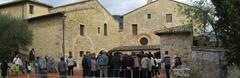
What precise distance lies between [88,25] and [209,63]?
70.2 ft

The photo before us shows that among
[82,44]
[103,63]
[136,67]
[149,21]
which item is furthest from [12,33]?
[136,67]

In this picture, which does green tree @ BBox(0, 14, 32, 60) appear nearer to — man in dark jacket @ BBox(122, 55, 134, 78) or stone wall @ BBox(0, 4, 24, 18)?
stone wall @ BBox(0, 4, 24, 18)

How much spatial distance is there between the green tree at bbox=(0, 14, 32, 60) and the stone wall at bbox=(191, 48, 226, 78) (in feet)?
56.4

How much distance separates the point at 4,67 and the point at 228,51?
9754 mm

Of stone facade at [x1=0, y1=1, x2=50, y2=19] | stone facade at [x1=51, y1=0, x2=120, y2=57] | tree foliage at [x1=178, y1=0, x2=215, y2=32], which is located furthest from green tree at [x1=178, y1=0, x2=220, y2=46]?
stone facade at [x1=0, y1=1, x2=50, y2=19]

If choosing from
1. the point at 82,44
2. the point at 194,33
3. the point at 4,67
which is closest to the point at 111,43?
the point at 82,44

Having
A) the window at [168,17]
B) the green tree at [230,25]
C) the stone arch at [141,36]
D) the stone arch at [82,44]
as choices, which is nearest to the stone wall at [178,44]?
the green tree at [230,25]

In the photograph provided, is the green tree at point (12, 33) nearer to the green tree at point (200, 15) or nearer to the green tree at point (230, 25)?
the green tree at point (200, 15)

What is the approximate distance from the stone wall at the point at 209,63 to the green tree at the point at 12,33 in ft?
56.4

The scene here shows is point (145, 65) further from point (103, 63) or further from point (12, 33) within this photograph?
point (12, 33)

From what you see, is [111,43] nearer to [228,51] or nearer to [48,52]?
[48,52]

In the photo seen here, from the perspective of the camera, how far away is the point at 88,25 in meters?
42.2

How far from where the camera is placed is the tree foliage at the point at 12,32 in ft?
117

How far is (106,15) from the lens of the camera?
149 ft
